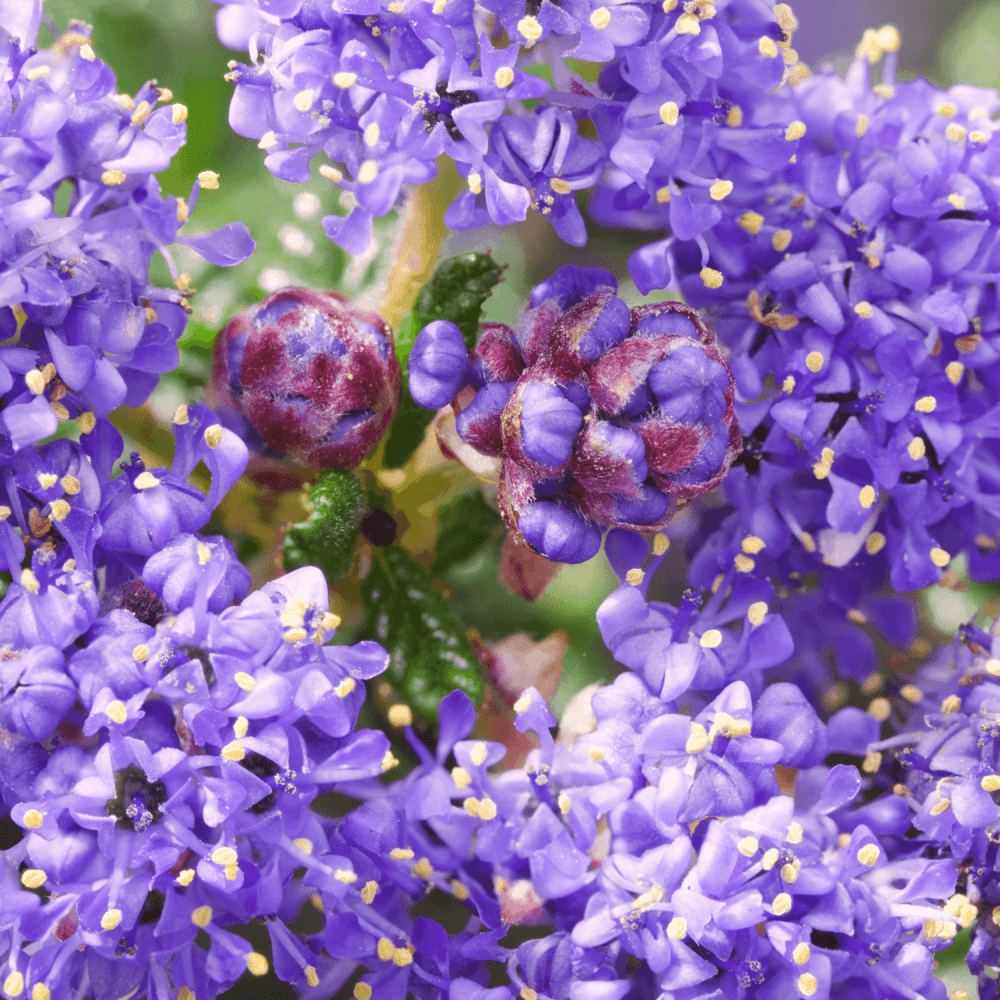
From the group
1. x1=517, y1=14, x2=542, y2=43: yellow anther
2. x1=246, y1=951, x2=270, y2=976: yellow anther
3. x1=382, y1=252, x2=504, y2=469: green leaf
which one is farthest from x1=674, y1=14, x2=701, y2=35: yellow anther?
x1=246, y1=951, x2=270, y2=976: yellow anther

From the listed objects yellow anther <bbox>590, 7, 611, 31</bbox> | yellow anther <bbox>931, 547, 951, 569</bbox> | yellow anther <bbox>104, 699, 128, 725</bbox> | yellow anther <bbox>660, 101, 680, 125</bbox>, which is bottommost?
yellow anther <bbox>104, 699, 128, 725</bbox>

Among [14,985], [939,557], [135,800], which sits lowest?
[14,985]

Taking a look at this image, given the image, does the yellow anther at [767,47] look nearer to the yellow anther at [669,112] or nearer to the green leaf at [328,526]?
the yellow anther at [669,112]

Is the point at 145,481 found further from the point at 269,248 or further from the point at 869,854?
the point at 869,854

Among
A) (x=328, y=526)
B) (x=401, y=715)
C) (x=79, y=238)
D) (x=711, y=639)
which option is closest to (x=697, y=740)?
(x=711, y=639)

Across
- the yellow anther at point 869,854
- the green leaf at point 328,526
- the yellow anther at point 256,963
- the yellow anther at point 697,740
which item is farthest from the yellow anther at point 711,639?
the yellow anther at point 256,963

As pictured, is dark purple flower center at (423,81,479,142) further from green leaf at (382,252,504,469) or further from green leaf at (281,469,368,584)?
green leaf at (281,469,368,584)
